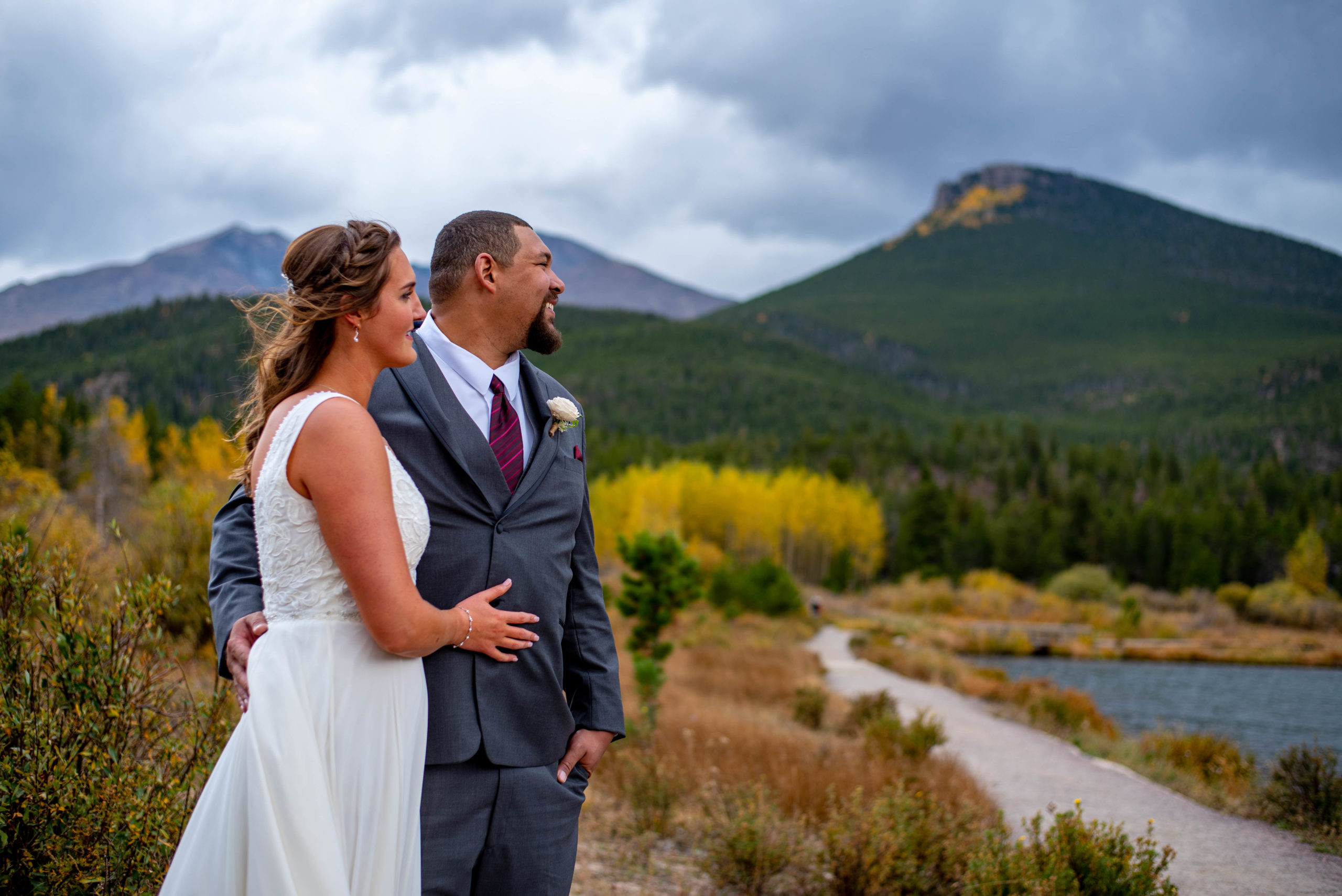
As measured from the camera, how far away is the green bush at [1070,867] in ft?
13.4

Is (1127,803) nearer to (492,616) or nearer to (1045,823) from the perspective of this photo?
(1045,823)

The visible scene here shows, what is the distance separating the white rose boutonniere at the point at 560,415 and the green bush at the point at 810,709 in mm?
11355

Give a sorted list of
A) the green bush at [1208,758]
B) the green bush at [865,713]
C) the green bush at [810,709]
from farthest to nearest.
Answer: the green bush at [810,709] < the green bush at [865,713] < the green bush at [1208,758]

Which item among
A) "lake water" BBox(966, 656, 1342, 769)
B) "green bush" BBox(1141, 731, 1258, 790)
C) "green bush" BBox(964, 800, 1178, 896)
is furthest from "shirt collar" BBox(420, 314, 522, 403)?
"lake water" BBox(966, 656, 1342, 769)

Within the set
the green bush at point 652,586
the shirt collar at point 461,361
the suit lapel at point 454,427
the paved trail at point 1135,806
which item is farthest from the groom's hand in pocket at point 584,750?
the green bush at point 652,586

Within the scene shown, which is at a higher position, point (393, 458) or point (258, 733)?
point (393, 458)

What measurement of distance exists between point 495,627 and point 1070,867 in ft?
12.2

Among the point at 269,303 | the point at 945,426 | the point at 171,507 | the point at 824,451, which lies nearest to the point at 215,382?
the point at 824,451

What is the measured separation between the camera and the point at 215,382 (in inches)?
4365

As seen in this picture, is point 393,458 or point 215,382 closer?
point 393,458

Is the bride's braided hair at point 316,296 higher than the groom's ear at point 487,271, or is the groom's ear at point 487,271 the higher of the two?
the groom's ear at point 487,271

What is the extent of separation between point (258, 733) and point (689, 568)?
14.7m

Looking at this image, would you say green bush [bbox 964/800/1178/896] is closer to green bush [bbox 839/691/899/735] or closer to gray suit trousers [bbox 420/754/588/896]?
gray suit trousers [bbox 420/754/588/896]

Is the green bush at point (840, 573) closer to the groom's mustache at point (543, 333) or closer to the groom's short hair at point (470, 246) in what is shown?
the groom's mustache at point (543, 333)
